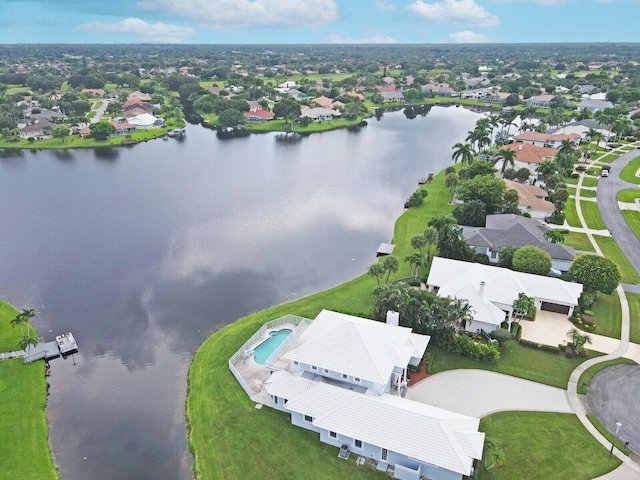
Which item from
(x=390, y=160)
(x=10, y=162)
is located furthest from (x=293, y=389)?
(x=10, y=162)

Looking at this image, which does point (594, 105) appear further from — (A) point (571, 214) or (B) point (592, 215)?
(A) point (571, 214)

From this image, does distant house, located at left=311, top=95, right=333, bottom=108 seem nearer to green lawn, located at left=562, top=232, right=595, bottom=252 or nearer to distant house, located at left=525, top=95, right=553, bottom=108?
distant house, located at left=525, top=95, right=553, bottom=108

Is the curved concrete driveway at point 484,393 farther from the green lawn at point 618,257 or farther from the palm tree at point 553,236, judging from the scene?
the palm tree at point 553,236

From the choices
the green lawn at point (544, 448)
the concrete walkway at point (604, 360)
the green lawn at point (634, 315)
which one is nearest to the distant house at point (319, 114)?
the concrete walkway at point (604, 360)

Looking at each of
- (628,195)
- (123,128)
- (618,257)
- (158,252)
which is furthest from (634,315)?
(123,128)

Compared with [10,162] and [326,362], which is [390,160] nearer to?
[326,362]

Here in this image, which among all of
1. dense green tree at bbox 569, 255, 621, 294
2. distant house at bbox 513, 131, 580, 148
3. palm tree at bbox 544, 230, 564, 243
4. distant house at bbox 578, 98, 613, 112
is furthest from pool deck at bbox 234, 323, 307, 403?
distant house at bbox 578, 98, 613, 112
